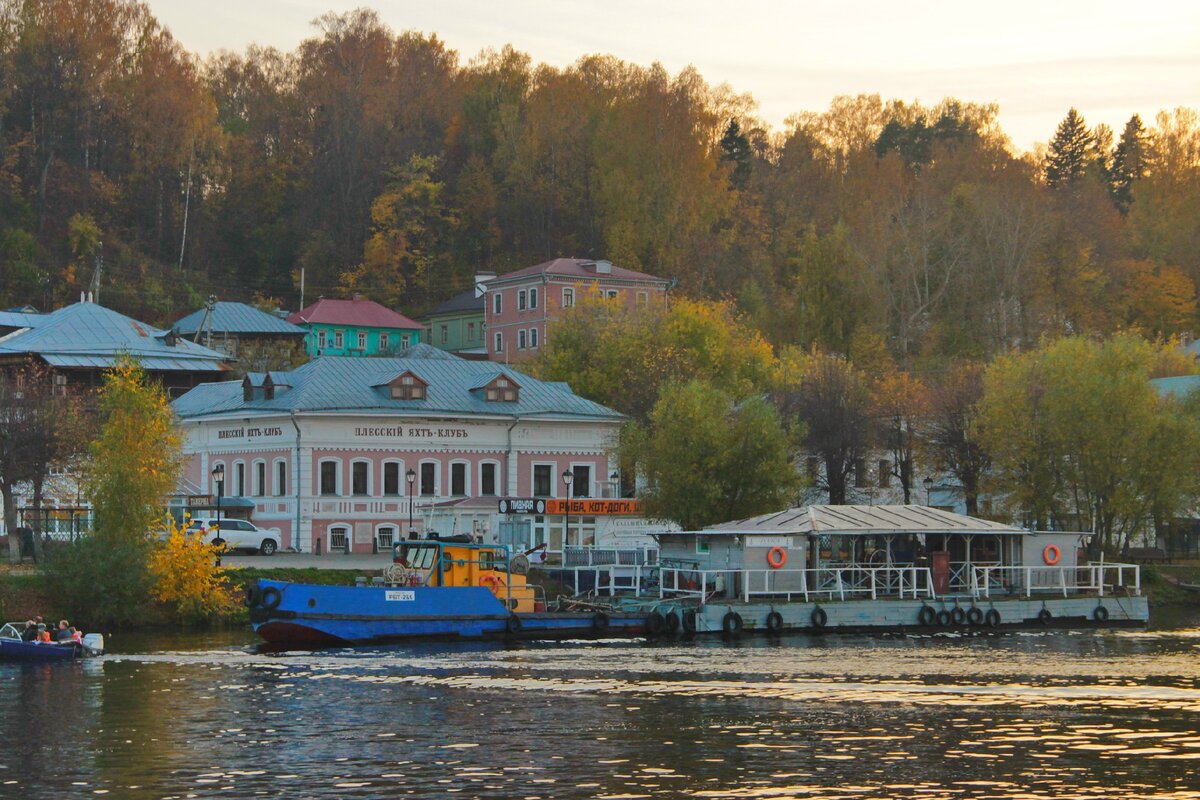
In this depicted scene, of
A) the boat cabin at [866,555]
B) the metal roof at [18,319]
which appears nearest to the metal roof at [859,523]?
the boat cabin at [866,555]

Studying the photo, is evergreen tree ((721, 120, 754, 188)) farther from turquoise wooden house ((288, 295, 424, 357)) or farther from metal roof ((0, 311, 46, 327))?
metal roof ((0, 311, 46, 327))

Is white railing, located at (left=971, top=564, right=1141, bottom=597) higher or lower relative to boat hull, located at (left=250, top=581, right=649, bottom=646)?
higher

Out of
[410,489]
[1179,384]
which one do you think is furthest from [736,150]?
[410,489]

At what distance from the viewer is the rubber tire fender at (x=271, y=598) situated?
5031cm

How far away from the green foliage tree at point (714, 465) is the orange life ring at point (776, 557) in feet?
29.0

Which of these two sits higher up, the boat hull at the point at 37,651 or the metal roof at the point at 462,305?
the metal roof at the point at 462,305

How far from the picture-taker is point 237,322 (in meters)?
118

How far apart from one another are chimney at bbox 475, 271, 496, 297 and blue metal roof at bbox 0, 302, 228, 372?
31.4 meters

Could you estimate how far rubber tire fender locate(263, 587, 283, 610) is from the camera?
165 ft

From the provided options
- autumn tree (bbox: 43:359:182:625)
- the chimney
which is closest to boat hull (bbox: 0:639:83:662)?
autumn tree (bbox: 43:359:182:625)

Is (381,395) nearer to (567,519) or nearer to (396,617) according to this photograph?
(567,519)

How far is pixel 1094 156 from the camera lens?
183625 mm

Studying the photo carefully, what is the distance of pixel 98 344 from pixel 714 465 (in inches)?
1652

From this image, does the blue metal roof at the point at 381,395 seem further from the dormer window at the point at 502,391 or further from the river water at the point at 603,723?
the river water at the point at 603,723
